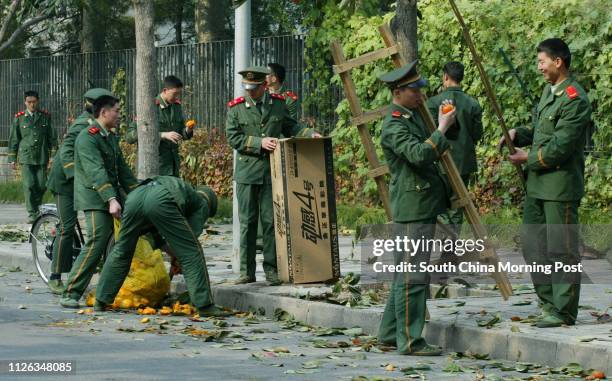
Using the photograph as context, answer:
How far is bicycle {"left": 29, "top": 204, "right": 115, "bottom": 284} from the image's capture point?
13078 millimetres

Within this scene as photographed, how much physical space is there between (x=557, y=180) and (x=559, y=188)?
59mm

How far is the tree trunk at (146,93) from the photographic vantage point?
1471cm

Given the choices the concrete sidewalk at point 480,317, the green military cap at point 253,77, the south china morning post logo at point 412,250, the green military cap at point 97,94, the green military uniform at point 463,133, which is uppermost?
the green military cap at point 253,77

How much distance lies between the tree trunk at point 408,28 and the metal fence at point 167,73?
8405 millimetres

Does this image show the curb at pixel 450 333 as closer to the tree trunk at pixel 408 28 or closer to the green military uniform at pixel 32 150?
the tree trunk at pixel 408 28

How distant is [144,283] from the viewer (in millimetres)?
11570

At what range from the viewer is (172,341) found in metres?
9.73

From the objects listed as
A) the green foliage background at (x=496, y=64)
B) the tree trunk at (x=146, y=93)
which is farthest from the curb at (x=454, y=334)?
the green foliage background at (x=496, y=64)

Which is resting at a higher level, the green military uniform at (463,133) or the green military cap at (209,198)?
the green military uniform at (463,133)

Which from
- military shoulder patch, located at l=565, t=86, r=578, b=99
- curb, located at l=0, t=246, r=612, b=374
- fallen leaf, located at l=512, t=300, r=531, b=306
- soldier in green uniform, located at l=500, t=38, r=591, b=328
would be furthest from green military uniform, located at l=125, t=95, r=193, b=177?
military shoulder patch, located at l=565, t=86, r=578, b=99

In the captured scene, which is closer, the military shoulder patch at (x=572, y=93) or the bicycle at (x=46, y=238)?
the military shoulder patch at (x=572, y=93)

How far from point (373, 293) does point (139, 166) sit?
4383 millimetres

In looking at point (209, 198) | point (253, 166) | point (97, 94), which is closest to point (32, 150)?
point (97, 94)

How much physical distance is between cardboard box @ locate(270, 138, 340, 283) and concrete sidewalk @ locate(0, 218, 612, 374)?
8.1 inches
